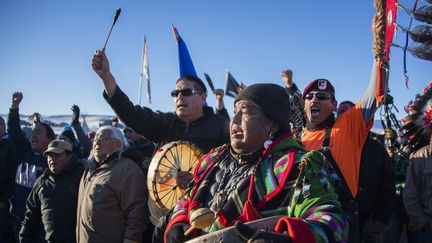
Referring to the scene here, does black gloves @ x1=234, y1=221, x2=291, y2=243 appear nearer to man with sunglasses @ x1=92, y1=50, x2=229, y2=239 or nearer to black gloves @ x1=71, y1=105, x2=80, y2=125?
man with sunglasses @ x1=92, y1=50, x2=229, y2=239

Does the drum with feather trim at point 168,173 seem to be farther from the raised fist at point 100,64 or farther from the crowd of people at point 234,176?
the raised fist at point 100,64

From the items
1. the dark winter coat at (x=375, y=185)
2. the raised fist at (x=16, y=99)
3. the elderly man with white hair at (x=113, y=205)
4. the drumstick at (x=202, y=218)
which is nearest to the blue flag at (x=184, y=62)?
the elderly man with white hair at (x=113, y=205)

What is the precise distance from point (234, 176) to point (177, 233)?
436 millimetres

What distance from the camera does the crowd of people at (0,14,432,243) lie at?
198 cm

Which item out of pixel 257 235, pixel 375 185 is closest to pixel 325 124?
pixel 375 185

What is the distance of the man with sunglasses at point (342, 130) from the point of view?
3.72 meters

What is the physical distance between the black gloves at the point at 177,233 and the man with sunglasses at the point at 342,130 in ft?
5.60

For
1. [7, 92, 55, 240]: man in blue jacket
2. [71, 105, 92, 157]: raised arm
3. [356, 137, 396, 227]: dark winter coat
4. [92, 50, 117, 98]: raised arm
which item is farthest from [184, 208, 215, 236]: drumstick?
[71, 105, 92, 157]: raised arm

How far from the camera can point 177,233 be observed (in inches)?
88.4

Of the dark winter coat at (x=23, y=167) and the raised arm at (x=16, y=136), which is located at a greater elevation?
the raised arm at (x=16, y=136)

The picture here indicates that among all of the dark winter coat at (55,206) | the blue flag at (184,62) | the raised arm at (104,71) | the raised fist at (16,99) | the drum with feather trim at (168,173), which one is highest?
the blue flag at (184,62)

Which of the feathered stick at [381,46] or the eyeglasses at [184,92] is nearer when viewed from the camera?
A: the feathered stick at [381,46]

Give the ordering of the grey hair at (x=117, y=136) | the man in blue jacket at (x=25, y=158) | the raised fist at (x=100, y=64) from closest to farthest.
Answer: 1. the raised fist at (x=100, y=64)
2. the grey hair at (x=117, y=136)
3. the man in blue jacket at (x=25, y=158)

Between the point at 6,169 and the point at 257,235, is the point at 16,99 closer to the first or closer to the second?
the point at 6,169
